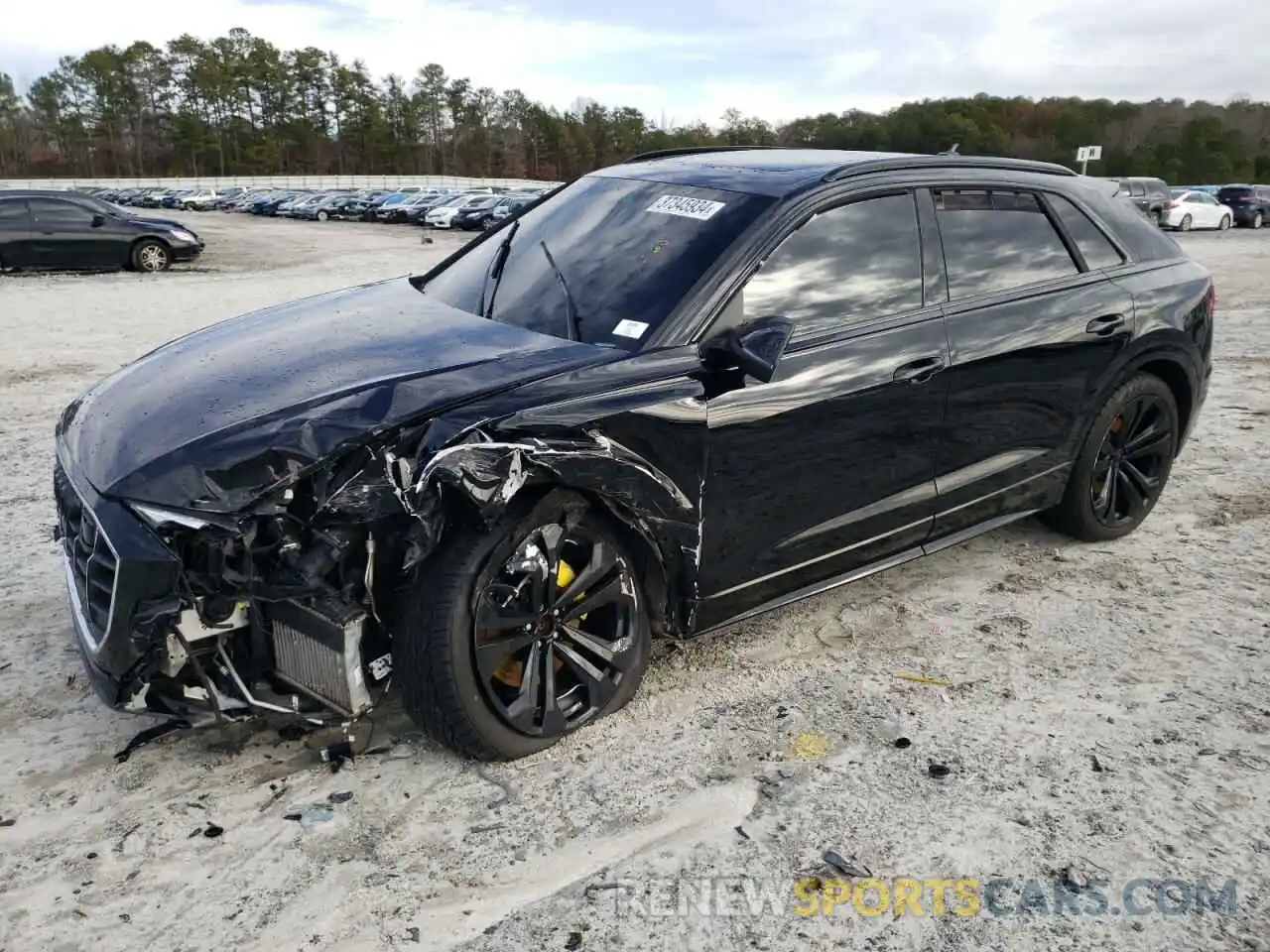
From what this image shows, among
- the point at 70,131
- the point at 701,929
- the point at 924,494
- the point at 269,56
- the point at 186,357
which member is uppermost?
the point at 269,56

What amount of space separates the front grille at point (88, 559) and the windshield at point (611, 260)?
4.69 feet

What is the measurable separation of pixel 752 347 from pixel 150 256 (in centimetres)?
1760

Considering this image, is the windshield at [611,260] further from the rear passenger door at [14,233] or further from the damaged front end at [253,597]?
the rear passenger door at [14,233]

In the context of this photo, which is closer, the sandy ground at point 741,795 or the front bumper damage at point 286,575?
the sandy ground at point 741,795

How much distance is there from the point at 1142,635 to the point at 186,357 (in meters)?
3.66

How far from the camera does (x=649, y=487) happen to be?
117 inches

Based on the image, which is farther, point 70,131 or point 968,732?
point 70,131

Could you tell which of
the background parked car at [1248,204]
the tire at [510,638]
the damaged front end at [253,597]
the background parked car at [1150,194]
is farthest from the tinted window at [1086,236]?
the background parked car at [1248,204]

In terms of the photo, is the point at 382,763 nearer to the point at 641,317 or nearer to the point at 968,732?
the point at 641,317

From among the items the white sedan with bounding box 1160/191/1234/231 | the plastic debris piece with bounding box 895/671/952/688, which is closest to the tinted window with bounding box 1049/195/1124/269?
the plastic debris piece with bounding box 895/671/952/688

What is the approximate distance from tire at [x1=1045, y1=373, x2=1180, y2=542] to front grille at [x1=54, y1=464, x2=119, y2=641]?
380 cm

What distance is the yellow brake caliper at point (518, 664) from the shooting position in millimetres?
2961

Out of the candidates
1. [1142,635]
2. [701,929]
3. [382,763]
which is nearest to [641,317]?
[382,763]

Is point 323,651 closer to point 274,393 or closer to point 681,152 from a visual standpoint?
point 274,393
